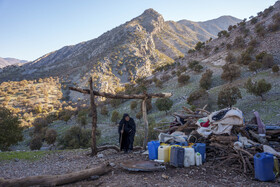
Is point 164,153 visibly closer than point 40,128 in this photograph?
Yes

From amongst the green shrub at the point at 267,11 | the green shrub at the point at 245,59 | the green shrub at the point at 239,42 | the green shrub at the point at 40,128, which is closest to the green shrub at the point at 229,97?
the green shrub at the point at 245,59

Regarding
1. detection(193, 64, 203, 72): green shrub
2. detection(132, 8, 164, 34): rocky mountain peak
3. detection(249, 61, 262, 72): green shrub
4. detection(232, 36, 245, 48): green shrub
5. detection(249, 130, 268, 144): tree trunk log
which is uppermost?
detection(132, 8, 164, 34): rocky mountain peak

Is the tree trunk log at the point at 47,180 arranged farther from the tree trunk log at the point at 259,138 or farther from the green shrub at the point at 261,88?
the green shrub at the point at 261,88

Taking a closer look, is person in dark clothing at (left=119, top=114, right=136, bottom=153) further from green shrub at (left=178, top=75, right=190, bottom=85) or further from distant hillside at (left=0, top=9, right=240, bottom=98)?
distant hillside at (left=0, top=9, right=240, bottom=98)

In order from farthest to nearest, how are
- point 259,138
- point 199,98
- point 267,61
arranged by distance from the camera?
1. point 267,61
2. point 199,98
3. point 259,138

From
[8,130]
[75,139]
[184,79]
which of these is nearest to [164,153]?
[8,130]

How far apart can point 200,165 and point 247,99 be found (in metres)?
19.0

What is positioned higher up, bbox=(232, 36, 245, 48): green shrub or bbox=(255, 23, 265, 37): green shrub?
bbox=(255, 23, 265, 37): green shrub

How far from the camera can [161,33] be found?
100750 millimetres

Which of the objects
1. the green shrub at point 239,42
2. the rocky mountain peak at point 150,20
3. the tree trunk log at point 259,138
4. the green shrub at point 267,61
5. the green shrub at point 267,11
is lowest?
the tree trunk log at point 259,138

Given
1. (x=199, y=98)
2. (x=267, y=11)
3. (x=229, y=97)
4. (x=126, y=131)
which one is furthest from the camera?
(x=267, y=11)

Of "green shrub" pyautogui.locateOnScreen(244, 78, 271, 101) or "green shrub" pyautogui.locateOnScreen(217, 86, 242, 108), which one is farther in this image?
"green shrub" pyautogui.locateOnScreen(217, 86, 242, 108)

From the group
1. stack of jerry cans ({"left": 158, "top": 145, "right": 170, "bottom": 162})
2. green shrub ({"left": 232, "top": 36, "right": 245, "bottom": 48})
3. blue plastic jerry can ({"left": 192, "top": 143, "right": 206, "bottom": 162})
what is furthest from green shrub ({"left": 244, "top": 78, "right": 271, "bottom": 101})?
green shrub ({"left": 232, "top": 36, "right": 245, "bottom": 48})

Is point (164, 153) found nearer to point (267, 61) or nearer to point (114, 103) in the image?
point (267, 61)
